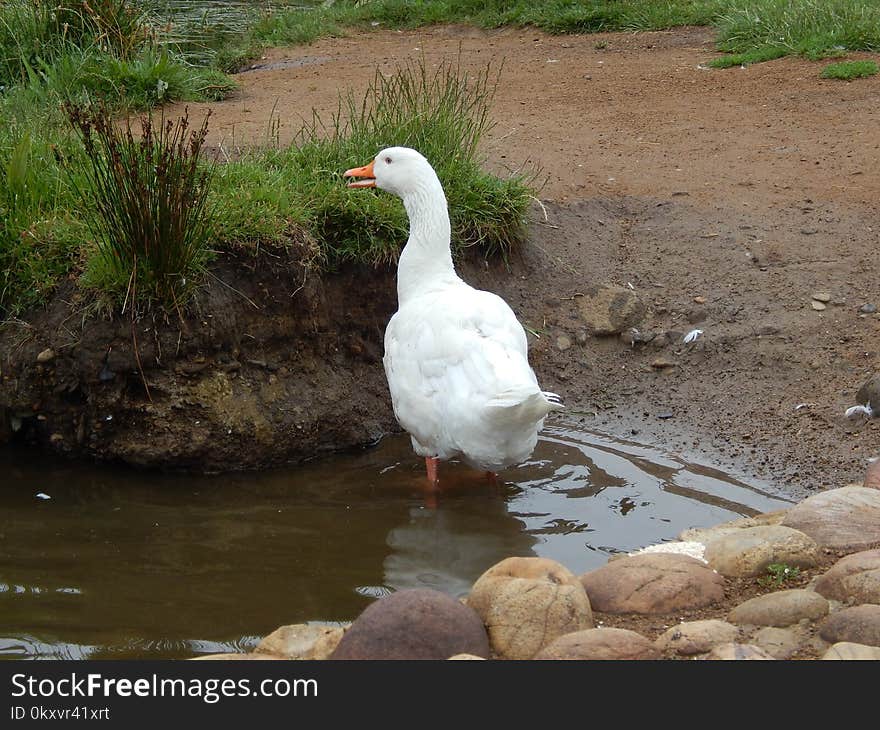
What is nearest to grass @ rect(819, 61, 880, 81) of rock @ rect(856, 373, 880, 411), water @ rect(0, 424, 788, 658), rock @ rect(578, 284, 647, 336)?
rock @ rect(578, 284, 647, 336)

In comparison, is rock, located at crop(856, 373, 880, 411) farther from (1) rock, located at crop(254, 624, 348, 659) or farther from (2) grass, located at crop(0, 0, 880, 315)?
(1) rock, located at crop(254, 624, 348, 659)

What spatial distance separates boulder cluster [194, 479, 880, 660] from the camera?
3.23 metres

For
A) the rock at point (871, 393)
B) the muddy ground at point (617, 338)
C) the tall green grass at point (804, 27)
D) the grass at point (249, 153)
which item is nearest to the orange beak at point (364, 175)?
the grass at point (249, 153)

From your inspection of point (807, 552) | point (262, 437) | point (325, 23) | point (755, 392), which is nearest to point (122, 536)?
point (262, 437)

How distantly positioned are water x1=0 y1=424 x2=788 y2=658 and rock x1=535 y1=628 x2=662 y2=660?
116cm

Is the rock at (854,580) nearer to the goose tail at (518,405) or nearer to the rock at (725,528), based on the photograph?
the rock at (725,528)

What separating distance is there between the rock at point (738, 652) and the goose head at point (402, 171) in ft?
10.3

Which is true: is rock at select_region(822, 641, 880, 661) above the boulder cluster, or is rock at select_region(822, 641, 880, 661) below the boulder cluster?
above

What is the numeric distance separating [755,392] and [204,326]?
9.30 ft

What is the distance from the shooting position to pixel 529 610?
3434 mm

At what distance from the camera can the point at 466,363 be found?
490 centimetres

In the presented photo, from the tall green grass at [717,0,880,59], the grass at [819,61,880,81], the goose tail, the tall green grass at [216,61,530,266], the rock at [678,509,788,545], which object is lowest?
the rock at [678,509,788,545]

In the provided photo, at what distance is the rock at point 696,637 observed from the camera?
323 cm

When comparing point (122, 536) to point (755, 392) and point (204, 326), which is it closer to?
point (204, 326)
